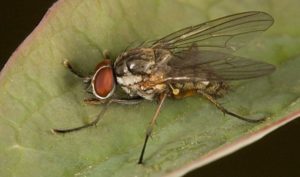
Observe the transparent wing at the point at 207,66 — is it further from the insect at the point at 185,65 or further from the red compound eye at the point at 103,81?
the red compound eye at the point at 103,81

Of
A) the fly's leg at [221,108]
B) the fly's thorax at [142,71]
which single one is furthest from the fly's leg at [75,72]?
the fly's leg at [221,108]

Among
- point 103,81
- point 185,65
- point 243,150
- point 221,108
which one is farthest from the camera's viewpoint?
point 243,150

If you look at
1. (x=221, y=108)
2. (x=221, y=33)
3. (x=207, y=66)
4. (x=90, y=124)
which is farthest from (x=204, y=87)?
(x=90, y=124)

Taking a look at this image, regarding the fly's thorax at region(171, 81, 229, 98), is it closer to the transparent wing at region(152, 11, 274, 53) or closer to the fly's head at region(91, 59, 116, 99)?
the transparent wing at region(152, 11, 274, 53)

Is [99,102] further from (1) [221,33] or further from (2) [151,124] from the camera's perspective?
(1) [221,33]

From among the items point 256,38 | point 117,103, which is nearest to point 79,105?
point 117,103

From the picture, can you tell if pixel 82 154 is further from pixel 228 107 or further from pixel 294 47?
pixel 294 47

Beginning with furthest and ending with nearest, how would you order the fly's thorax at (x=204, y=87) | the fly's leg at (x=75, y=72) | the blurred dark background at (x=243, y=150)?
the blurred dark background at (x=243, y=150) → the fly's thorax at (x=204, y=87) → the fly's leg at (x=75, y=72)
